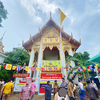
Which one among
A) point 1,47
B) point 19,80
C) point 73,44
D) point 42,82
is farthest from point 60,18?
point 1,47

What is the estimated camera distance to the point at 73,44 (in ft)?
31.5

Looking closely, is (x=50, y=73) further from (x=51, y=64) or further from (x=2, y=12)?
A: (x=2, y=12)

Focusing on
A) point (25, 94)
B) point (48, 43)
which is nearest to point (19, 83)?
point (25, 94)

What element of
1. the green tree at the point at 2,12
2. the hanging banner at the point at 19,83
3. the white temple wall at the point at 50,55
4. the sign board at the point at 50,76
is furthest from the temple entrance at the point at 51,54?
the green tree at the point at 2,12

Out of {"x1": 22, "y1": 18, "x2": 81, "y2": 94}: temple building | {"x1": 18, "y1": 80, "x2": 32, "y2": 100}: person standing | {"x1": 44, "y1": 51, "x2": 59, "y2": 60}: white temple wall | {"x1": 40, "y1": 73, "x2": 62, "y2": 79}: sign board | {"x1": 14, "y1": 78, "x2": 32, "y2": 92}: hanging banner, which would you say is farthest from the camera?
{"x1": 44, "y1": 51, "x2": 59, "y2": 60}: white temple wall

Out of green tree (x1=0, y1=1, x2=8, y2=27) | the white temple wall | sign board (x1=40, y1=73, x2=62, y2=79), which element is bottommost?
sign board (x1=40, y1=73, x2=62, y2=79)

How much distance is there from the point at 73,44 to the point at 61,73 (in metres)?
4.70

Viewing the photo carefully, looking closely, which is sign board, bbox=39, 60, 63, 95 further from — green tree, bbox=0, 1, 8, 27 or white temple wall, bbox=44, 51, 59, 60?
green tree, bbox=0, 1, 8, 27

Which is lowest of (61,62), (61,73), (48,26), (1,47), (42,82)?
(42,82)

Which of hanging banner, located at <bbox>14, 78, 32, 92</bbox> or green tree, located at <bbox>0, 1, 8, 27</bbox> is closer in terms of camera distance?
hanging banner, located at <bbox>14, 78, 32, 92</bbox>

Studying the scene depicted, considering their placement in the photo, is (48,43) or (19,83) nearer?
(19,83)

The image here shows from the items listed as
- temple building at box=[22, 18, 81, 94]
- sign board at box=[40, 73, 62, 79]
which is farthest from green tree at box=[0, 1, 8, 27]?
sign board at box=[40, 73, 62, 79]

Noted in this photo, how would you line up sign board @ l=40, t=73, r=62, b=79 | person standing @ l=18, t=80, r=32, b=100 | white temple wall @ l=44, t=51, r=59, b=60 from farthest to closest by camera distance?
white temple wall @ l=44, t=51, r=59, b=60, sign board @ l=40, t=73, r=62, b=79, person standing @ l=18, t=80, r=32, b=100

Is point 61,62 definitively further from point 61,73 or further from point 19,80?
point 19,80
